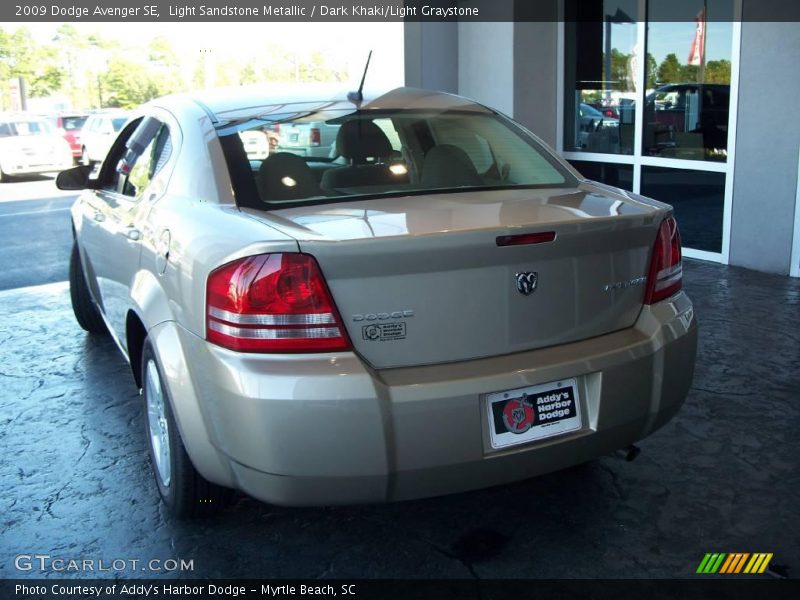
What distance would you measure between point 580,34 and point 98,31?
40.7 m

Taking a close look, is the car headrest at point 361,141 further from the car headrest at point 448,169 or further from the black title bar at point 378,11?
the black title bar at point 378,11

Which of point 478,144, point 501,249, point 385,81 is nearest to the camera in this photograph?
point 501,249

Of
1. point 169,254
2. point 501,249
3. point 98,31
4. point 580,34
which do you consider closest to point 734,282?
point 580,34

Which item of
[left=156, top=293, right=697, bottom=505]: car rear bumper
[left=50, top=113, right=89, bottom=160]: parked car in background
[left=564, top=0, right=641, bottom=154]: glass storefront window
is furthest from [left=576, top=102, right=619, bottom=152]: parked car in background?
[left=50, top=113, right=89, bottom=160]: parked car in background

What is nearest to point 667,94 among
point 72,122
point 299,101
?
point 299,101

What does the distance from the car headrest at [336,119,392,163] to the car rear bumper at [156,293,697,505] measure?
1.08 meters

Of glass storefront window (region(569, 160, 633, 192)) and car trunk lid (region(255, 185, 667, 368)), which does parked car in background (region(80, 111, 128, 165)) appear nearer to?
glass storefront window (region(569, 160, 633, 192))

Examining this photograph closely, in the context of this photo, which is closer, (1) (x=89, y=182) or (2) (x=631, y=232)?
(2) (x=631, y=232)

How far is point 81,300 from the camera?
5.32m

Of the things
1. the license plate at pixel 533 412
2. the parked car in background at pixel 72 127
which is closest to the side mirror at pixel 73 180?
the license plate at pixel 533 412

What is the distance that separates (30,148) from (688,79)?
52.0 feet

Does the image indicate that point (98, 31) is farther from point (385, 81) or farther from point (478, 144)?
point (478, 144)

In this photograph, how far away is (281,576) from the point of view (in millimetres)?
2641

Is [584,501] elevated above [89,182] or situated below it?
below
